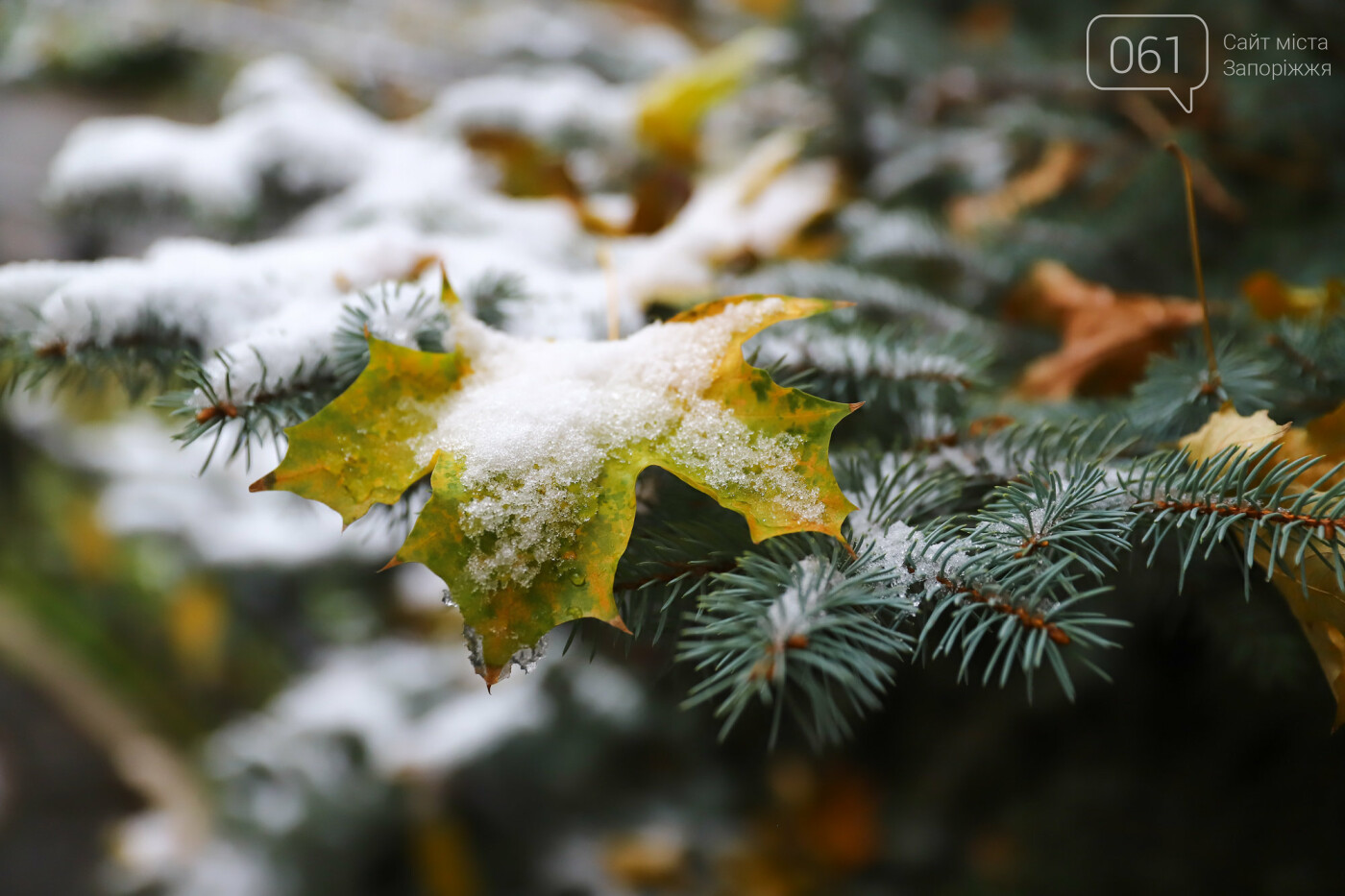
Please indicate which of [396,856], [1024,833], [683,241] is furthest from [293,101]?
[1024,833]

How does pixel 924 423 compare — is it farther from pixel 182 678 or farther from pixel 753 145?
pixel 182 678

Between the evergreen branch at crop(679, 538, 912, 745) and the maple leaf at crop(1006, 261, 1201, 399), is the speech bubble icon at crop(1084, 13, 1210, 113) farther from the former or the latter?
the evergreen branch at crop(679, 538, 912, 745)

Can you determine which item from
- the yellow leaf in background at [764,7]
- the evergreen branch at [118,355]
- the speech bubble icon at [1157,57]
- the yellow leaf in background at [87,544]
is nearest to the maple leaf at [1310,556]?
the evergreen branch at [118,355]

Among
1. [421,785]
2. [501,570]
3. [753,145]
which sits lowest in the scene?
[421,785]

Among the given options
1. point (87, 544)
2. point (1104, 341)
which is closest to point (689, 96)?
point (1104, 341)

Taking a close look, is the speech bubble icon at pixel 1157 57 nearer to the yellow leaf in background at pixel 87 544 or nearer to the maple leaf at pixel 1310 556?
the maple leaf at pixel 1310 556

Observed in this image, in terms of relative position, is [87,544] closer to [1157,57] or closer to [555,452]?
[555,452]
